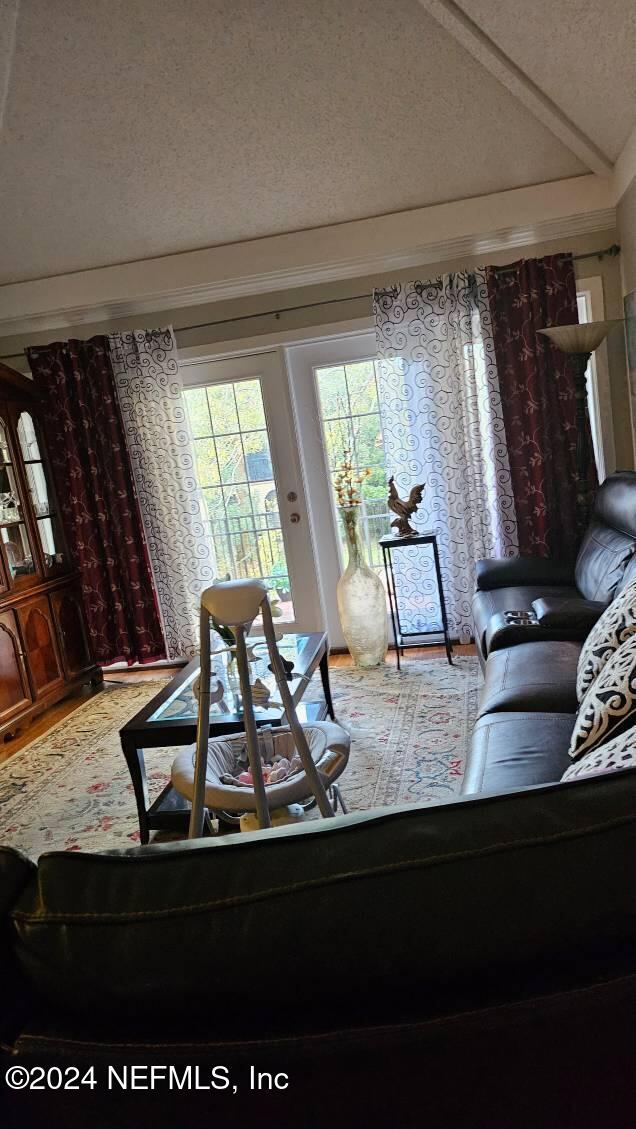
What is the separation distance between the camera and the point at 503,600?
11.7 feet

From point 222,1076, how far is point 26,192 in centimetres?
448

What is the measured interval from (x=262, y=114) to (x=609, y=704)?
335 cm

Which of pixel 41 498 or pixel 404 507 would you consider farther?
pixel 41 498

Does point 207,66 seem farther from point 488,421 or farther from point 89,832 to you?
point 89,832

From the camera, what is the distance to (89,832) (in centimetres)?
298

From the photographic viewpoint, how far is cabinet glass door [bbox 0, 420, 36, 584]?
446 centimetres

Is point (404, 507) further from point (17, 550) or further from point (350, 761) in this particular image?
point (17, 550)

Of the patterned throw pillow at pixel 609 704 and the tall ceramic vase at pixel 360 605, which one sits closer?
the patterned throw pillow at pixel 609 704

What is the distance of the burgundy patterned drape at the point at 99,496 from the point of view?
4.80 m

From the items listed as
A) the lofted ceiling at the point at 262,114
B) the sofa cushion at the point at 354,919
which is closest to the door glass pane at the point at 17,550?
the lofted ceiling at the point at 262,114

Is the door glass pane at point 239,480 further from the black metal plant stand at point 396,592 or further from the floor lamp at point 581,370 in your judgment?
the floor lamp at point 581,370

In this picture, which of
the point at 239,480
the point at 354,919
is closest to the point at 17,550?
the point at 239,480

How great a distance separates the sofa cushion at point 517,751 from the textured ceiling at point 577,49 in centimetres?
237

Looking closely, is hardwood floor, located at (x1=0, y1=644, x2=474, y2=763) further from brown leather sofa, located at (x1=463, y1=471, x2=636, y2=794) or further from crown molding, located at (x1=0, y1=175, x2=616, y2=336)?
crown molding, located at (x1=0, y1=175, x2=616, y2=336)
